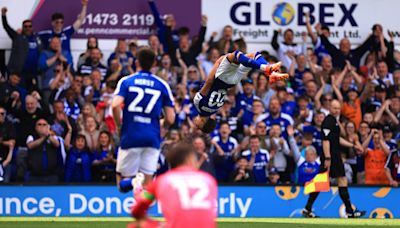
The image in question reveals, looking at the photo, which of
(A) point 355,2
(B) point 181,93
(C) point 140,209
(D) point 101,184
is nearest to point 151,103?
(C) point 140,209

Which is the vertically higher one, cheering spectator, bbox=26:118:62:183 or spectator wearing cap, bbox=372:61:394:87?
spectator wearing cap, bbox=372:61:394:87

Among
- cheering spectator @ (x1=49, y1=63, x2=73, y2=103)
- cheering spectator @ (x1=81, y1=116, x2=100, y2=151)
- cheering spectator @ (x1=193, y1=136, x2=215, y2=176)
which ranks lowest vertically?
cheering spectator @ (x1=193, y1=136, x2=215, y2=176)

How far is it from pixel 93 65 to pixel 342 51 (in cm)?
553

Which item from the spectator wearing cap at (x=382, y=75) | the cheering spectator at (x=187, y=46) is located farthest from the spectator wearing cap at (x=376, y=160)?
the cheering spectator at (x=187, y=46)

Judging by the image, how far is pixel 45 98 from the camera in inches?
887

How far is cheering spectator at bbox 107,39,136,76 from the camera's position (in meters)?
23.0

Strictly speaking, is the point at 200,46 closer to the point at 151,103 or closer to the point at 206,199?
the point at 151,103

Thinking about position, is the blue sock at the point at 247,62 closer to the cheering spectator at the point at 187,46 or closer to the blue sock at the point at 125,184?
the blue sock at the point at 125,184

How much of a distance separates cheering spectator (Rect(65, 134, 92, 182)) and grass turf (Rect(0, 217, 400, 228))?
185 cm

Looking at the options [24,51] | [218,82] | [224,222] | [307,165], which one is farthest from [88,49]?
[224,222]

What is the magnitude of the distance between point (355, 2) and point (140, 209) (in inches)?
662

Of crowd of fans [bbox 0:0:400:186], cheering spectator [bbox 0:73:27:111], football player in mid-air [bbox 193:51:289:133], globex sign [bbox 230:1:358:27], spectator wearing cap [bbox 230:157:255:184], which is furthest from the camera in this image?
globex sign [bbox 230:1:358:27]

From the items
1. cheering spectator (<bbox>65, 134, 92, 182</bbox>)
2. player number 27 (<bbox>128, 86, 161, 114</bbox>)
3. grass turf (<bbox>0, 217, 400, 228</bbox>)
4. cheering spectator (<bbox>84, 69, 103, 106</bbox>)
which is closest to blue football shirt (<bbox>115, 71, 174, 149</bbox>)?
player number 27 (<bbox>128, 86, 161, 114</bbox>)

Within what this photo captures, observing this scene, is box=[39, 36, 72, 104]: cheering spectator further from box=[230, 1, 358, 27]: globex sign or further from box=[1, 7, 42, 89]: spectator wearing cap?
box=[230, 1, 358, 27]: globex sign
